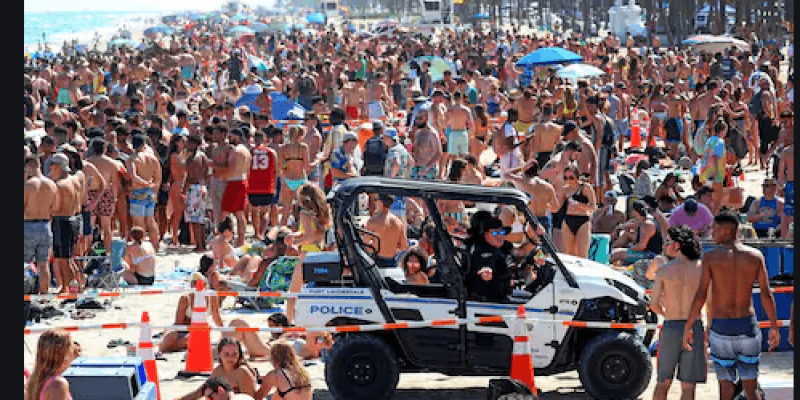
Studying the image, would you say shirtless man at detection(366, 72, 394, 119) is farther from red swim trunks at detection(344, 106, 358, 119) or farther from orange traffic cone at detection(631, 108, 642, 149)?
orange traffic cone at detection(631, 108, 642, 149)

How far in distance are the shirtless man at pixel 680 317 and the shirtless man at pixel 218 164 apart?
790 centimetres

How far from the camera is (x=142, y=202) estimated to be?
50.8ft

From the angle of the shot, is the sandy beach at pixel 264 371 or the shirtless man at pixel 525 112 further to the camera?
the shirtless man at pixel 525 112

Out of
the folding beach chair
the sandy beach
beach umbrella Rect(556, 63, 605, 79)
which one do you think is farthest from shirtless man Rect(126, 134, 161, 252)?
beach umbrella Rect(556, 63, 605, 79)

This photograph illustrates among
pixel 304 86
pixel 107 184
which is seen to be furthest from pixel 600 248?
pixel 304 86

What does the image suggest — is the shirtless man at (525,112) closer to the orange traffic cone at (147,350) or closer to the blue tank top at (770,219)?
the blue tank top at (770,219)

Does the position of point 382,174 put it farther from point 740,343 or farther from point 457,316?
point 740,343

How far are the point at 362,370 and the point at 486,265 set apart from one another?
1.02 m

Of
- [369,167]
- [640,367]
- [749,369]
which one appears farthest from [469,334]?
[369,167]

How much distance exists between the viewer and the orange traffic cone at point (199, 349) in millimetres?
10312

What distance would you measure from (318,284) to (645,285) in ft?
11.3

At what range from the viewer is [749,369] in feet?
26.2

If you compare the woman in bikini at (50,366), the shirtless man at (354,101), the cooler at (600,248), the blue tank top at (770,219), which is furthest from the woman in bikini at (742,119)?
the woman in bikini at (50,366)

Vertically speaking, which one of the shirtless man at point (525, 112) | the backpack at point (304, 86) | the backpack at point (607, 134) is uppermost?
the backpack at point (304, 86)
